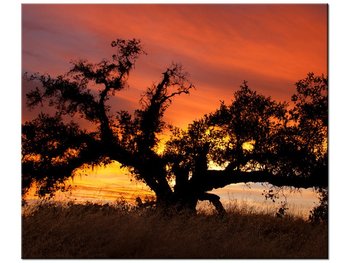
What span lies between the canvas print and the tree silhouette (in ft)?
0.11

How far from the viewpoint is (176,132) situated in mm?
17516

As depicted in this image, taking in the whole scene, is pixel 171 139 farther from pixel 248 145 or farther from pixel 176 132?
pixel 248 145

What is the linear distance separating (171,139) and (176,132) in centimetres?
32

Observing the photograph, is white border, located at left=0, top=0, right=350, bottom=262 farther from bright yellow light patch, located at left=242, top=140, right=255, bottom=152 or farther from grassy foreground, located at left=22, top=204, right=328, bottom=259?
bright yellow light patch, located at left=242, top=140, right=255, bottom=152

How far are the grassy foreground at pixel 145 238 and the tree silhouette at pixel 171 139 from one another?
7.48ft

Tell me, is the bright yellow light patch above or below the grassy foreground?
above

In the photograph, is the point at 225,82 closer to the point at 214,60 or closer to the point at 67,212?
the point at 214,60

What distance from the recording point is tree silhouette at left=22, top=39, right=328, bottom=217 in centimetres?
1692

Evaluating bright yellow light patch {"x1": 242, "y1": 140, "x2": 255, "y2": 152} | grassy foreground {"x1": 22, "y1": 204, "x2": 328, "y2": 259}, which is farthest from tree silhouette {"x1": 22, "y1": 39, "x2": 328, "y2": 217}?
grassy foreground {"x1": 22, "y1": 204, "x2": 328, "y2": 259}
